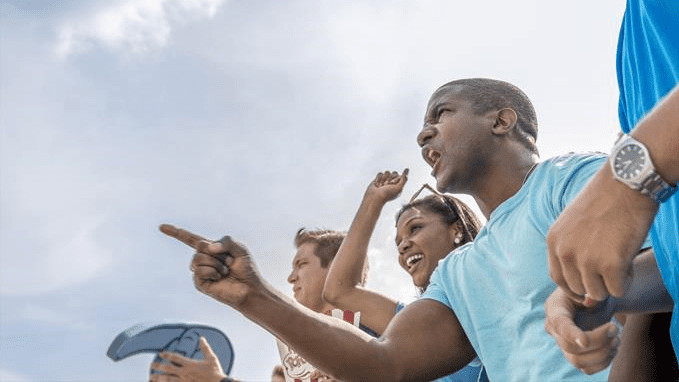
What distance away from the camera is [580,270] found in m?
1.29

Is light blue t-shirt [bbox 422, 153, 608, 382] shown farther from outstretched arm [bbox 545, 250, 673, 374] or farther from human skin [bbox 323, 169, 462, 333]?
human skin [bbox 323, 169, 462, 333]

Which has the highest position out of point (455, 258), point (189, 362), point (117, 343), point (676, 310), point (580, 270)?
point (117, 343)

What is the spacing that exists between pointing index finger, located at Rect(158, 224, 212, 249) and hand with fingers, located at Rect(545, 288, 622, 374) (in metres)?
1.00

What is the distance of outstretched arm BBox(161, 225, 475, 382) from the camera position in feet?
7.15

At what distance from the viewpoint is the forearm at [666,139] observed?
130cm

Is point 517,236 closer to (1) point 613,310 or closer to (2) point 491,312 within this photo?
(2) point 491,312

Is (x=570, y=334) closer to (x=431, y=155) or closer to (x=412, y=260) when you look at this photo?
(x=431, y=155)

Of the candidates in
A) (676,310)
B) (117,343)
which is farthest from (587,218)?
(117,343)

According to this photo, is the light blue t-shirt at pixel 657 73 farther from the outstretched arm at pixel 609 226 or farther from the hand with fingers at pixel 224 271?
the hand with fingers at pixel 224 271

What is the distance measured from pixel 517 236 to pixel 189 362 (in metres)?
1.47

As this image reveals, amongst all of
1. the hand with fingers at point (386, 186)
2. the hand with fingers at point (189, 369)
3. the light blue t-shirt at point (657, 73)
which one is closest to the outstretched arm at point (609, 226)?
the light blue t-shirt at point (657, 73)

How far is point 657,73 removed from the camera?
6.31 feet

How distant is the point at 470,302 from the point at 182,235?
86cm

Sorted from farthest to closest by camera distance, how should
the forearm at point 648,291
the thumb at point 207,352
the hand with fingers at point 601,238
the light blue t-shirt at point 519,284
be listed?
the thumb at point 207,352, the light blue t-shirt at point 519,284, the forearm at point 648,291, the hand with fingers at point 601,238
